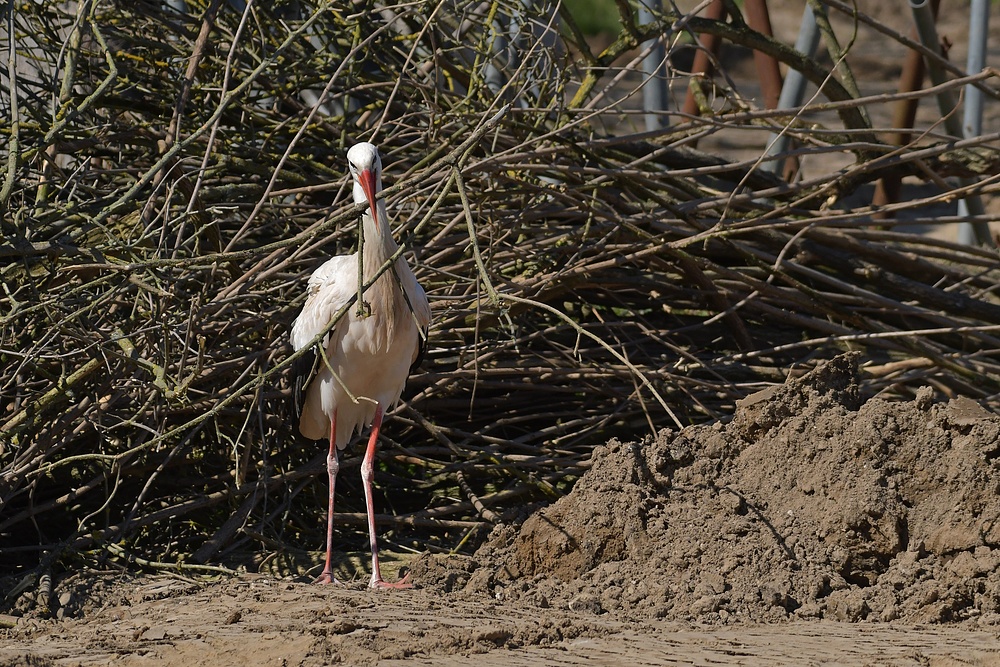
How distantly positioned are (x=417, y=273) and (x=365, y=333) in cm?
70

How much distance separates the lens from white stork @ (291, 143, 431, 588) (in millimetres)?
4613

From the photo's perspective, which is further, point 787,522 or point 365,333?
point 365,333

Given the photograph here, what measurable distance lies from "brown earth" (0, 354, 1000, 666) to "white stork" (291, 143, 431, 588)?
0.69 meters

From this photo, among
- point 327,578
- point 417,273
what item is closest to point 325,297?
point 417,273

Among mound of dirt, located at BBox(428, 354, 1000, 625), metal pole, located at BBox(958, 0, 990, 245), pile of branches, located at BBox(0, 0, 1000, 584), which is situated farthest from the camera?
metal pole, located at BBox(958, 0, 990, 245)

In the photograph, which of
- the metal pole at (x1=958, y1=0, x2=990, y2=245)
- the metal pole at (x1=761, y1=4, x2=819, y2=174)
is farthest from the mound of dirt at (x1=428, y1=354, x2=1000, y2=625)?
the metal pole at (x1=958, y1=0, x2=990, y2=245)

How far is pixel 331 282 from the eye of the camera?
474 centimetres

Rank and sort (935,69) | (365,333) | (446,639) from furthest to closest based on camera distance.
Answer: (935,69) → (365,333) → (446,639)

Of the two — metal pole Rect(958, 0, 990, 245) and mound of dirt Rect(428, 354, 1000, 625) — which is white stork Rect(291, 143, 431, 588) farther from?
metal pole Rect(958, 0, 990, 245)

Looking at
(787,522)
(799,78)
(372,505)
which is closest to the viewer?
(787,522)

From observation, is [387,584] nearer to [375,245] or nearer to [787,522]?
→ [375,245]

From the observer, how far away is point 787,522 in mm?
3943

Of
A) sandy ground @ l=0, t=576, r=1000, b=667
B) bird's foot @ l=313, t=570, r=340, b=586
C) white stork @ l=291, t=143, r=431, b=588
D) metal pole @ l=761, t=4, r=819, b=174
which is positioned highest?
metal pole @ l=761, t=4, r=819, b=174

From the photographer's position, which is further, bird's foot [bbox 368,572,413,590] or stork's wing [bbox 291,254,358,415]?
stork's wing [bbox 291,254,358,415]
